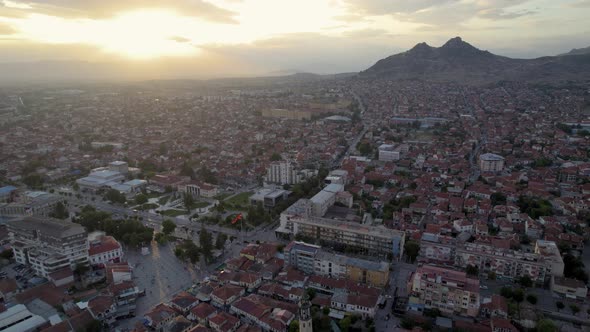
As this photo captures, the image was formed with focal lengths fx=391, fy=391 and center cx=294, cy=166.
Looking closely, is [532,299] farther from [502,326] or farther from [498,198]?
[498,198]

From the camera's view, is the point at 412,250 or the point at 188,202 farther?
the point at 188,202

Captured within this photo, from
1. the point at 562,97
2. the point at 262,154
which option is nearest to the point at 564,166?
the point at 262,154

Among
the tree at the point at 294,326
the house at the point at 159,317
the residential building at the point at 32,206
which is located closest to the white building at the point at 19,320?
the house at the point at 159,317

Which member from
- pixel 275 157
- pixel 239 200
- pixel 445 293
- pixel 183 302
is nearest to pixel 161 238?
pixel 183 302

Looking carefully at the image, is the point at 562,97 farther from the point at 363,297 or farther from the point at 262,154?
the point at 363,297

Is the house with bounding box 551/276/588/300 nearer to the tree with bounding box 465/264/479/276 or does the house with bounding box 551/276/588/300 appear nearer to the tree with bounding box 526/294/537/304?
the tree with bounding box 526/294/537/304

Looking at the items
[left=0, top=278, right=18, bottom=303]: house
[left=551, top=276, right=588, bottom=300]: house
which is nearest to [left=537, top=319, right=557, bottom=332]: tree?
[left=551, top=276, right=588, bottom=300]: house
